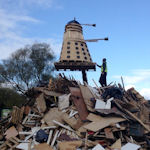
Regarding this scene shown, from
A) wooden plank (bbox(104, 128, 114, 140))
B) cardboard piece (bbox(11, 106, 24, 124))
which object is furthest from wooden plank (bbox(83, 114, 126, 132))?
cardboard piece (bbox(11, 106, 24, 124))

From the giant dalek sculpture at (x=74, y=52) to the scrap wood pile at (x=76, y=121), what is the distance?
2924mm

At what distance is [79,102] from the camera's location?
9.62 m

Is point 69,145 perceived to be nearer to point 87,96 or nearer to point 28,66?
point 87,96

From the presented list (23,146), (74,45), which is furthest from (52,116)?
(74,45)

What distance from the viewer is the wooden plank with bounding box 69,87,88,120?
9.15 m

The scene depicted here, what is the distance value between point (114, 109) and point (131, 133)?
1.24 meters

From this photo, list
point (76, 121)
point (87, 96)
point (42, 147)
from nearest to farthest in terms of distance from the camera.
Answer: point (42, 147)
point (76, 121)
point (87, 96)

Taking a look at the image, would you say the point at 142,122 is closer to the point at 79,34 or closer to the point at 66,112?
the point at 66,112

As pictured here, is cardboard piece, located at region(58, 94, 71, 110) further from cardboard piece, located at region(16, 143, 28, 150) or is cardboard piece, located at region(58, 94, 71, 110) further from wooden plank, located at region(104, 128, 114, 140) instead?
wooden plank, located at region(104, 128, 114, 140)

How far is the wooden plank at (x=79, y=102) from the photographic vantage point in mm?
9145

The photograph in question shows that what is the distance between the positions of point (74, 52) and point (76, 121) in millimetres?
6333

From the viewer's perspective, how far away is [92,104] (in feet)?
31.2

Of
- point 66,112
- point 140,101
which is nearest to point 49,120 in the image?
point 66,112

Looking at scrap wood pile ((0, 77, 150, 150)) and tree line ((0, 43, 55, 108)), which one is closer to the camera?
scrap wood pile ((0, 77, 150, 150))
